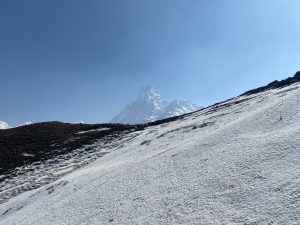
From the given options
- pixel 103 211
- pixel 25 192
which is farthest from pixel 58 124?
pixel 103 211

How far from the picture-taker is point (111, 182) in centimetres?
1920

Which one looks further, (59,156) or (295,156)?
(59,156)

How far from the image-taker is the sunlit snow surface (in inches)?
455

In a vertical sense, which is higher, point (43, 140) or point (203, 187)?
point (43, 140)

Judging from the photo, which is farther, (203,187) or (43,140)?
(43,140)

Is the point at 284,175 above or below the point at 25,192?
below

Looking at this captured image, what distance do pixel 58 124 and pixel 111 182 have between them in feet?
121

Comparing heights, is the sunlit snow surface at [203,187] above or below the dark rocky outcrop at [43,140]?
below

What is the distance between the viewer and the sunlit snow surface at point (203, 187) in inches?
455

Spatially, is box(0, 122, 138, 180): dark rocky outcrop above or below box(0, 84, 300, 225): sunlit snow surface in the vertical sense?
above

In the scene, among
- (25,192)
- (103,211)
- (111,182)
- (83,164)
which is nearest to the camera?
(103,211)

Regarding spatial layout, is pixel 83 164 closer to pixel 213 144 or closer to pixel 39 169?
pixel 39 169

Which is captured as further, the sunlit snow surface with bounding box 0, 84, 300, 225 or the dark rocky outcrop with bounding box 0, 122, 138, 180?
the dark rocky outcrop with bounding box 0, 122, 138, 180

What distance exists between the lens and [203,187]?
46.2 ft
